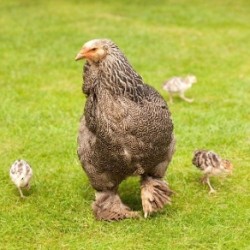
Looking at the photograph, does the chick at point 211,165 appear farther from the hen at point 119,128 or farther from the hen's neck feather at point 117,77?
the hen's neck feather at point 117,77

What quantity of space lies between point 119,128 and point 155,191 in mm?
883

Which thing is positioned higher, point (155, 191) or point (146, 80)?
point (155, 191)

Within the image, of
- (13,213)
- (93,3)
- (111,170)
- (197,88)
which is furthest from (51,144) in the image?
(93,3)

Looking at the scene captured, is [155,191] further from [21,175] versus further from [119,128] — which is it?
[21,175]

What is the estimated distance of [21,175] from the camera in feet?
21.6

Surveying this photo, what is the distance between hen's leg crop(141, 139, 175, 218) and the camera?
5941 millimetres

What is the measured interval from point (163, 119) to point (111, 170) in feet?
2.35

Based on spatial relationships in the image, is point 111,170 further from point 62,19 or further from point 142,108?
point 62,19

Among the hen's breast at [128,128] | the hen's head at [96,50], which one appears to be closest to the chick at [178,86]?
the hen's breast at [128,128]

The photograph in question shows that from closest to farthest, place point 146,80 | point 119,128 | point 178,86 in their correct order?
point 119,128
point 178,86
point 146,80

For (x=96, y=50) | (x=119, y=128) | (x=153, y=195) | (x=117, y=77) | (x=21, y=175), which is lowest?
(x=21, y=175)

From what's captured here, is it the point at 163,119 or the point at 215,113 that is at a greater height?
the point at 163,119

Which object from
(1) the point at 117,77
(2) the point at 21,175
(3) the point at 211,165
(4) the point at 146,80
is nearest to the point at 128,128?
(1) the point at 117,77

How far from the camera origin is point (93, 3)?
19.3 m
